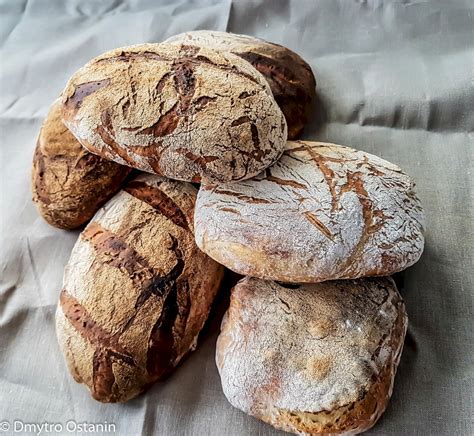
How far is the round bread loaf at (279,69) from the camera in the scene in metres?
1.09

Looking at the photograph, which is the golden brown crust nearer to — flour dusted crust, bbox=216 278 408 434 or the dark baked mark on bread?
flour dusted crust, bbox=216 278 408 434

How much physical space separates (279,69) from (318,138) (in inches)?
7.2

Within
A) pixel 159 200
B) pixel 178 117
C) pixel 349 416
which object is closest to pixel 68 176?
pixel 159 200

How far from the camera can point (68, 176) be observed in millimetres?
994

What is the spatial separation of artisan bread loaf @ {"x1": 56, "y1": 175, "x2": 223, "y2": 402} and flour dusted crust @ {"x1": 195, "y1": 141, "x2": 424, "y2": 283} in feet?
0.25

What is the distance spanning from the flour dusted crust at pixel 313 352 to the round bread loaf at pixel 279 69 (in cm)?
38

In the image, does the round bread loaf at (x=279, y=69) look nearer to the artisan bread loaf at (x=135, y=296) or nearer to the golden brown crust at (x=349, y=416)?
the artisan bread loaf at (x=135, y=296)

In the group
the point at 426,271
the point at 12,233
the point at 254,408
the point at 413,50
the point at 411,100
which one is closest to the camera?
the point at 254,408

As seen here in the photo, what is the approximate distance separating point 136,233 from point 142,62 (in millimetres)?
259

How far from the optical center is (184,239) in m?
0.91

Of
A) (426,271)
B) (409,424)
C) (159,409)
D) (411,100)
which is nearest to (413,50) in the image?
(411,100)

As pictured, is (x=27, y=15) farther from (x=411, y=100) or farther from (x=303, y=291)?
(x=303, y=291)

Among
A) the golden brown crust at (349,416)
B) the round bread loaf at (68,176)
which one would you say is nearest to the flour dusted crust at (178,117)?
the round bread loaf at (68,176)

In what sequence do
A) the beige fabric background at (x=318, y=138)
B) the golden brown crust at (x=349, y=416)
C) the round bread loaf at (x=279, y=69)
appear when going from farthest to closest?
the round bread loaf at (x=279, y=69), the beige fabric background at (x=318, y=138), the golden brown crust at (x=349, y=416)
